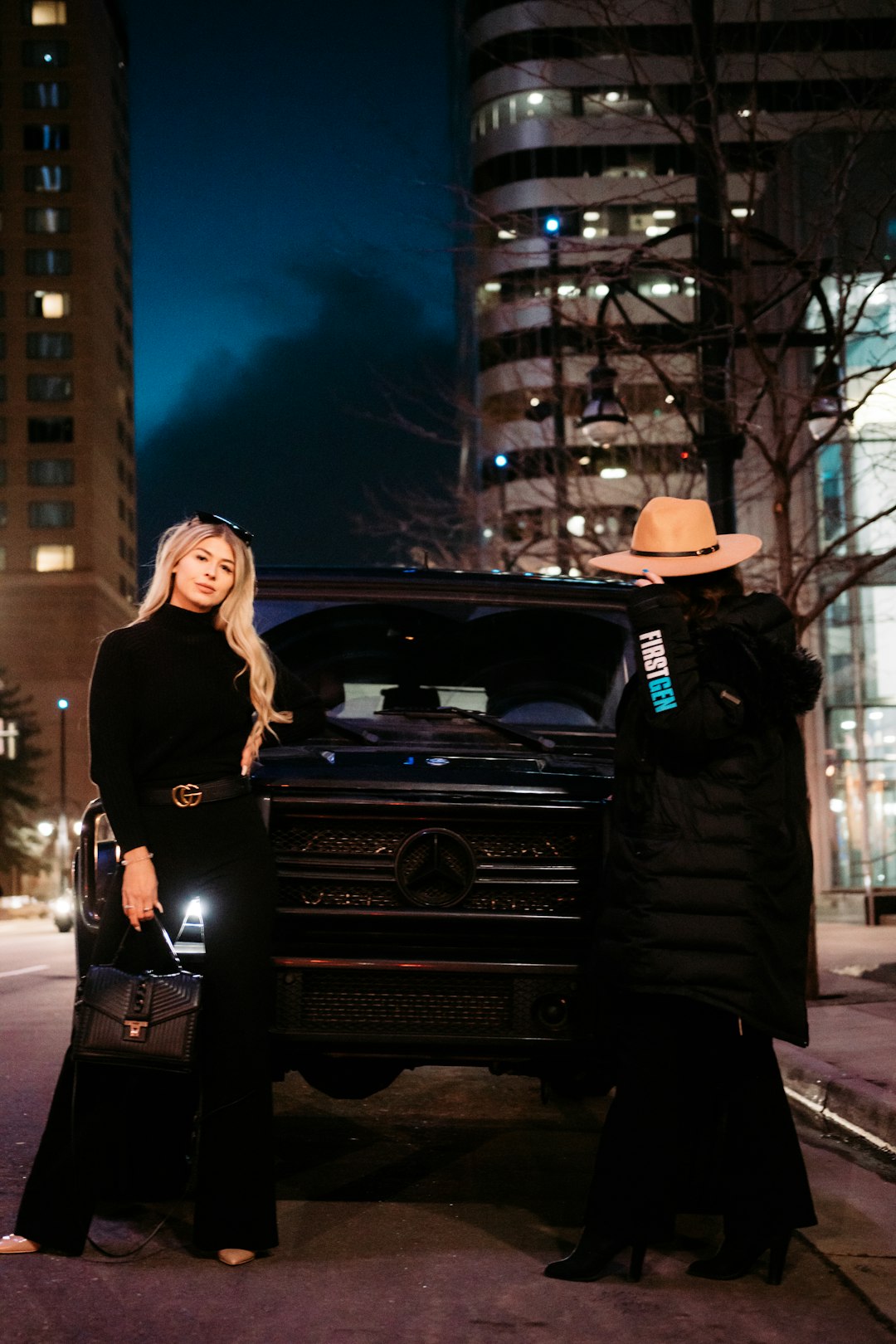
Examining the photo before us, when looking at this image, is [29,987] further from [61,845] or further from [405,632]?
[61,845]

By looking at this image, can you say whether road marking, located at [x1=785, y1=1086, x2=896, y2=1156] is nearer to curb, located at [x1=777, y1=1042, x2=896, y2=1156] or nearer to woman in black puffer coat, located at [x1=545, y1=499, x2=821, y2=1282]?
curb, located at [x1=777, y1=1042, x2=896, y2=1156]

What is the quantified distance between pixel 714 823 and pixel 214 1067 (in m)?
1.54

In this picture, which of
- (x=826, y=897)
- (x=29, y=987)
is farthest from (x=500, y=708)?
(x=826, y=897)

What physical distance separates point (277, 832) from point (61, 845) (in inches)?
2962

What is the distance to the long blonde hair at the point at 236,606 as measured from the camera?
488 cm

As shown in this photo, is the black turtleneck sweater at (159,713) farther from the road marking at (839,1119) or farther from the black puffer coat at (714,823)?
the road marking at (839,1119)

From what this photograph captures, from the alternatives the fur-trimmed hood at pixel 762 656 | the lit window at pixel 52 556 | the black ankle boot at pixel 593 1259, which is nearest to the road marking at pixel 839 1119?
the black ankle boot at pixel 593 1259

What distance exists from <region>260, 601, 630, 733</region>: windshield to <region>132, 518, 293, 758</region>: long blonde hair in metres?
1.64

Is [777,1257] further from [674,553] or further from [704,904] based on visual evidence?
[674,553]

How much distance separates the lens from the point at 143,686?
187 inches

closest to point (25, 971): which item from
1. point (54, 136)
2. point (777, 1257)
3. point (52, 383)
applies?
point (777, 1257)

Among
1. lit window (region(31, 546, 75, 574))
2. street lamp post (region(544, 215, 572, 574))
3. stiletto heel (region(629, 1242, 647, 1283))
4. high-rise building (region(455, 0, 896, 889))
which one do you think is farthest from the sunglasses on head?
lit window (region(31, 546, 75, 574))

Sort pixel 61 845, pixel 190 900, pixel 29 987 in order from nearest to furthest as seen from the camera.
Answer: pixel 190 900
pixel 29 987
pixel 61 845

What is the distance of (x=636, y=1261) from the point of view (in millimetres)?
4562
